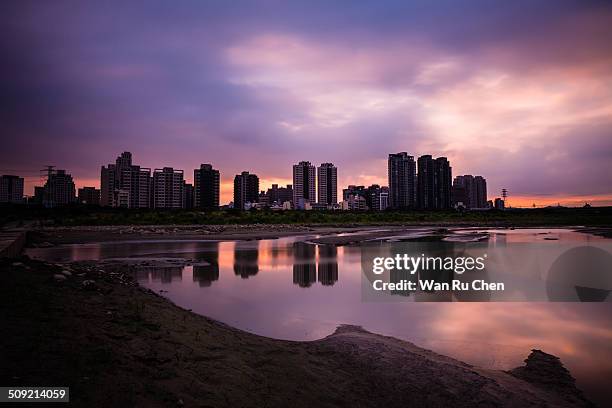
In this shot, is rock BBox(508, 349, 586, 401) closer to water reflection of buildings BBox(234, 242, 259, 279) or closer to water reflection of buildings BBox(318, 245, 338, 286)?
water reflection of buildings BBox(318, 245, 338, 286)

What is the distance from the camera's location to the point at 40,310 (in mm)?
8109

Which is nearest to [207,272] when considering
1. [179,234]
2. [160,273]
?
[160,273]

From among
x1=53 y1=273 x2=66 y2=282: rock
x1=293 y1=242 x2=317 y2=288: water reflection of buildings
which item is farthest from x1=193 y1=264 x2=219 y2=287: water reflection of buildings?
x1=53 y1=273 x2=66 y2=282: rock

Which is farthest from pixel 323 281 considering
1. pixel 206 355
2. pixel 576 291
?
pixel 206 355

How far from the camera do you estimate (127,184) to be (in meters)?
174

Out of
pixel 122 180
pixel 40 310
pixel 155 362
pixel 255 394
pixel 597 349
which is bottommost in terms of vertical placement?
pixel 597 349

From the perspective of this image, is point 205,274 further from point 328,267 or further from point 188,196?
point 188,196

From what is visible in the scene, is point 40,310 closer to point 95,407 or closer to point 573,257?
point 95,407

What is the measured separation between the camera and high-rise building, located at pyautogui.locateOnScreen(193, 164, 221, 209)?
7530 inches

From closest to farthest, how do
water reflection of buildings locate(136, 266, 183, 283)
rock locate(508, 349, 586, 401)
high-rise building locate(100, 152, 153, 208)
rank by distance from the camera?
1. rock locate(508, 349, 586, 401)
2. water reflection of buildings locate(136, 266, 183, 283)
3. high-rise building locate(100, 152, 153, 208)

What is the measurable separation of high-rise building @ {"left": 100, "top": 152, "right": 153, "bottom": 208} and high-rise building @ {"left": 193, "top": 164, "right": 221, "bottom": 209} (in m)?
22.6

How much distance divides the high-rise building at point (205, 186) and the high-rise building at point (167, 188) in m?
9.75

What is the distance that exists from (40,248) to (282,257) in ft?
78.2

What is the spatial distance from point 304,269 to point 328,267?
170 centimetres
